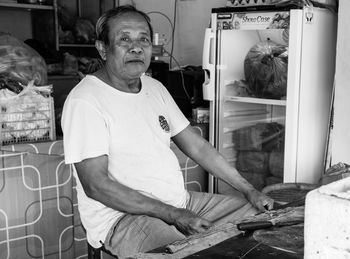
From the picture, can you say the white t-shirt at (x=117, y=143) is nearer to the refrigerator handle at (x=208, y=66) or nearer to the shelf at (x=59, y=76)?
the refrigerator handle at (x=208, y=66)

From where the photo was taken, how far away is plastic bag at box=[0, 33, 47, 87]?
2.61 m

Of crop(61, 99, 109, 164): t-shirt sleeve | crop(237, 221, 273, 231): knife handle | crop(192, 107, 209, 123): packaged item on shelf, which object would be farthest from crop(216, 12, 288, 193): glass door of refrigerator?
crop(237, 221, 273, 231): knife handle

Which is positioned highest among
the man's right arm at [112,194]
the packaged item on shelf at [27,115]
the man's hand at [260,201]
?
the packaged item on shelf at [27,115]

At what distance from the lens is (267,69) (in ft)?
9.99

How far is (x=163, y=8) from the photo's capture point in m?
4.20

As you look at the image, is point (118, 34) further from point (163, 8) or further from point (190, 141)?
point (163, 8)

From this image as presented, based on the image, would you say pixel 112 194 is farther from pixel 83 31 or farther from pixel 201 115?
pixel 83 31

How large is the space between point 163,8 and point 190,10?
36 centimetres

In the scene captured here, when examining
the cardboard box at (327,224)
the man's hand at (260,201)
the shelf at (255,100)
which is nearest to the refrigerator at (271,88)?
the shelf at (255,100)

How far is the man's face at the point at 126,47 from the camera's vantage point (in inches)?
79.2

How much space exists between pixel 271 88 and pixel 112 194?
1.56 m

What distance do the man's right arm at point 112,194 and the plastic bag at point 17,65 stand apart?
A: 1.00 m

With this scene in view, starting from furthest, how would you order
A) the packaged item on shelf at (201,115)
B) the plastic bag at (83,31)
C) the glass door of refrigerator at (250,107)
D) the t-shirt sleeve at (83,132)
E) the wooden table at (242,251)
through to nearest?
the plastic bag at (83,31) → the packaged item on shelf at (201,115) → the glass door of refrigerator at (250,107) → the t-shirt sleeve at (83,132) → the wooden table at (242,251)

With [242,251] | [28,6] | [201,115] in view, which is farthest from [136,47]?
[28,6]
